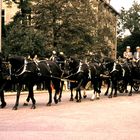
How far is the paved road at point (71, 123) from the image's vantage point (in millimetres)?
13617

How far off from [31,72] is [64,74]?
3.16 metres

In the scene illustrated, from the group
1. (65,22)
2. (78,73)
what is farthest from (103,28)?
(78,73)

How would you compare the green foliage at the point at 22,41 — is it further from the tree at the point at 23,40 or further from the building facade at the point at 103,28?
the building facade at the point at 103,28

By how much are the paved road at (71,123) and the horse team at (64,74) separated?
1052 millimetres

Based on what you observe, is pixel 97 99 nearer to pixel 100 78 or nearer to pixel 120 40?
pixel 100 78

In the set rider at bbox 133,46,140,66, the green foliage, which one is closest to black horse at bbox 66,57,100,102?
rider at bbox 133,46,140,66

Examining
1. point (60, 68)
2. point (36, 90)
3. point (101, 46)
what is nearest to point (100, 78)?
point (60, 68)

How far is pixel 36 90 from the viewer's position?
34.6m

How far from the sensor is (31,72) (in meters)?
21.6

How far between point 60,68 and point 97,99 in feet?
12.2

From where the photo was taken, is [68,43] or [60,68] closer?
[60,68]

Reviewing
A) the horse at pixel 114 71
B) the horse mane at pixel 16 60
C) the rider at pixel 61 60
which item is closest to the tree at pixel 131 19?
the horse at pixel 114 71

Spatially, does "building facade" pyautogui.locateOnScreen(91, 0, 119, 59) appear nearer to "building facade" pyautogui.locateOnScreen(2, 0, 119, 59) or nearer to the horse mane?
"building facade" pyautogui.locateOnScreen(2, 0, 119, 59)

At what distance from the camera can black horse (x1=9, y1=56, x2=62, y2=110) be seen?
2119 cm
